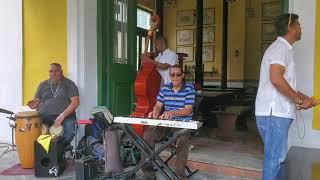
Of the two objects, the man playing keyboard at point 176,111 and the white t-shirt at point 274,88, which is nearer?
the white t-shirt at point 274,88

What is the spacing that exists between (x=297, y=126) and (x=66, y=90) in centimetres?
262

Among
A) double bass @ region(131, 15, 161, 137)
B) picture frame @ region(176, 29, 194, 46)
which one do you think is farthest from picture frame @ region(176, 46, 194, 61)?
double bass @ region(131, 15, 161, 137)

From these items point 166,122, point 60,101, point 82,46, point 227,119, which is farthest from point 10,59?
point 227,119

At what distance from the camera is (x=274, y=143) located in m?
2.93

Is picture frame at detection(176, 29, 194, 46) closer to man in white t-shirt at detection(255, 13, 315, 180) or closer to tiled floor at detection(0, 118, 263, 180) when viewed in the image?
tiled floor at detection(0, 118, 263, 180)

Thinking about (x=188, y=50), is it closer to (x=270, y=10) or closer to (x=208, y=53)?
(x=208, y=53)

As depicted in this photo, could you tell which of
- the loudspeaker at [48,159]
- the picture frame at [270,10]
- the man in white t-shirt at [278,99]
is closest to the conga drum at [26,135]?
the loudspeaker at [48,159]

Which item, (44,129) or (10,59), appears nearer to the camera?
(44,129)

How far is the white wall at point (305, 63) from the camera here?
3.55 metres

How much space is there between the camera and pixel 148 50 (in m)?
4.93

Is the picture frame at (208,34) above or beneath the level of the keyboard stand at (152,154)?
above

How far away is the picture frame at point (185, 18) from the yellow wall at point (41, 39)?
578cm

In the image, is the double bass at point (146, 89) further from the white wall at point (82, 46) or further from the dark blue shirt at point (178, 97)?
the white wall at point (82, 46)

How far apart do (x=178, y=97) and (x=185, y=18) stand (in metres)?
7.14
